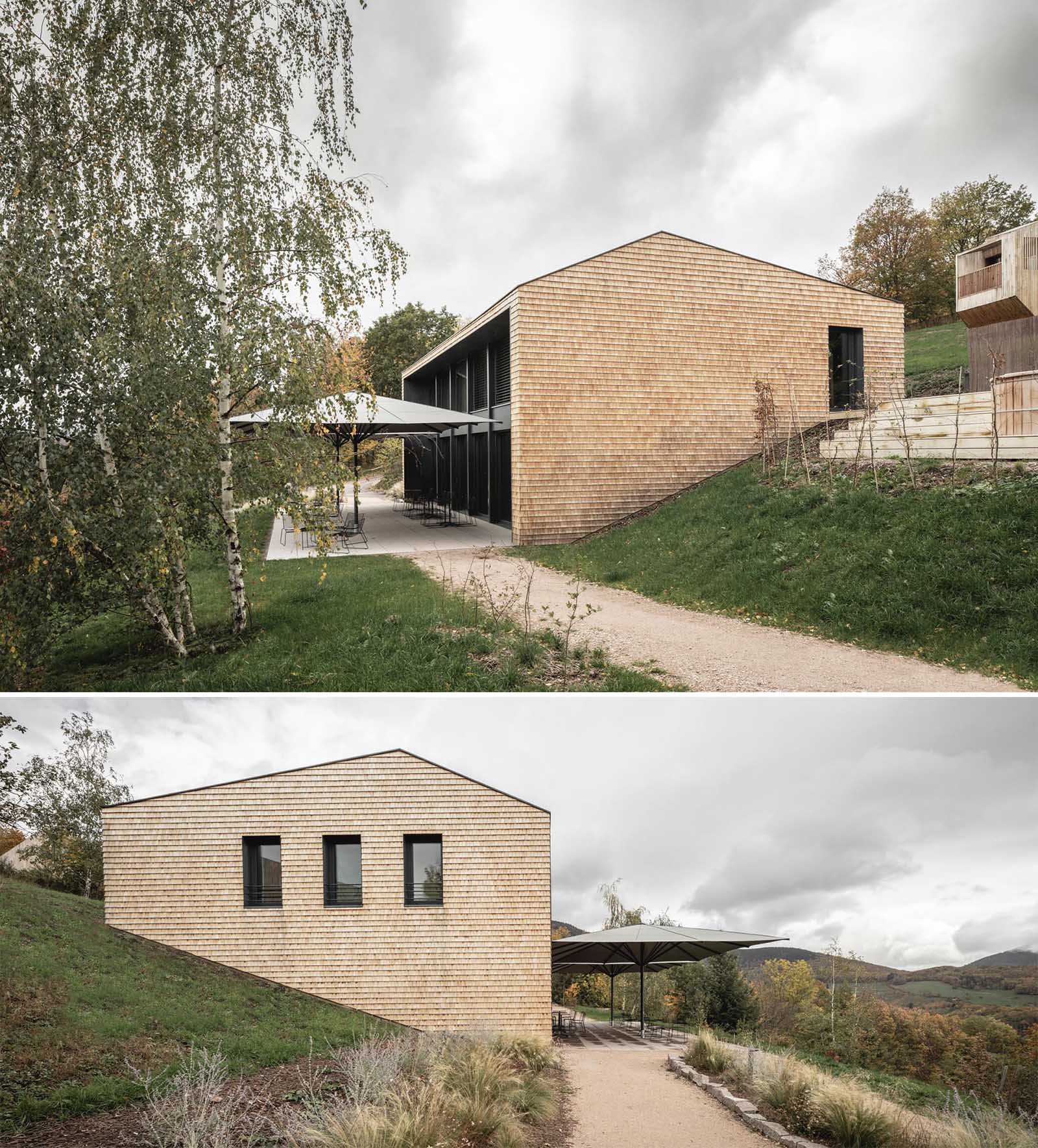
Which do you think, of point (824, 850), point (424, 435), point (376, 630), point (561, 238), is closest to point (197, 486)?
point (376, 630)

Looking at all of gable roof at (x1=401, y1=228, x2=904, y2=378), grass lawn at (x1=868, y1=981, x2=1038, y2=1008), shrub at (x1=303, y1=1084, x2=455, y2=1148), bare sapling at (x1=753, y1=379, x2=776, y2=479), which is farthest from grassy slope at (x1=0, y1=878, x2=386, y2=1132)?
gable roof at (x1=401, y1=228, x2=904, y2=378)

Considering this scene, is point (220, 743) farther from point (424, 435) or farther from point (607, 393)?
point (424, 435)

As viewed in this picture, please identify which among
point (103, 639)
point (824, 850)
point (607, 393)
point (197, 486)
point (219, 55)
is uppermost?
point (219, 55)

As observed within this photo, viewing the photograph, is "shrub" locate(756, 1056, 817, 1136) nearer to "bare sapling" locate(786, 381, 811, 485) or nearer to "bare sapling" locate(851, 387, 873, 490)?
"bare sapling" locate(851, 387, 873, 490)

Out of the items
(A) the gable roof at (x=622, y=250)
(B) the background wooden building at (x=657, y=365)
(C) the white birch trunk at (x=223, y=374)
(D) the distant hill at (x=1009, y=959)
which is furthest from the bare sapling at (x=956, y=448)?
(D) the distant hill at (x=1009, y=959)

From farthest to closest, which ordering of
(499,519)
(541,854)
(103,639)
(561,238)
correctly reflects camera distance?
(561,238) → (499,519) → (541,854) → (103,639)

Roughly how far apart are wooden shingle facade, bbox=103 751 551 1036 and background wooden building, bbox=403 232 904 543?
5719mm

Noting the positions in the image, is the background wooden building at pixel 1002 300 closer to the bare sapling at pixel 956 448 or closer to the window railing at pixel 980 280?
the window railing at pixel 980 280

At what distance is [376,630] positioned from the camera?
27.5 ft

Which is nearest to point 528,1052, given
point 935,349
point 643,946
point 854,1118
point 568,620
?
point 643,946

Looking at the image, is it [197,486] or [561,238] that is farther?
[561,238]

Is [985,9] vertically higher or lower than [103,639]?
higher

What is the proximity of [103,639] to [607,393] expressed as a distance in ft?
33.5

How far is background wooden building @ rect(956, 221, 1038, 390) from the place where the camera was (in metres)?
13.4
